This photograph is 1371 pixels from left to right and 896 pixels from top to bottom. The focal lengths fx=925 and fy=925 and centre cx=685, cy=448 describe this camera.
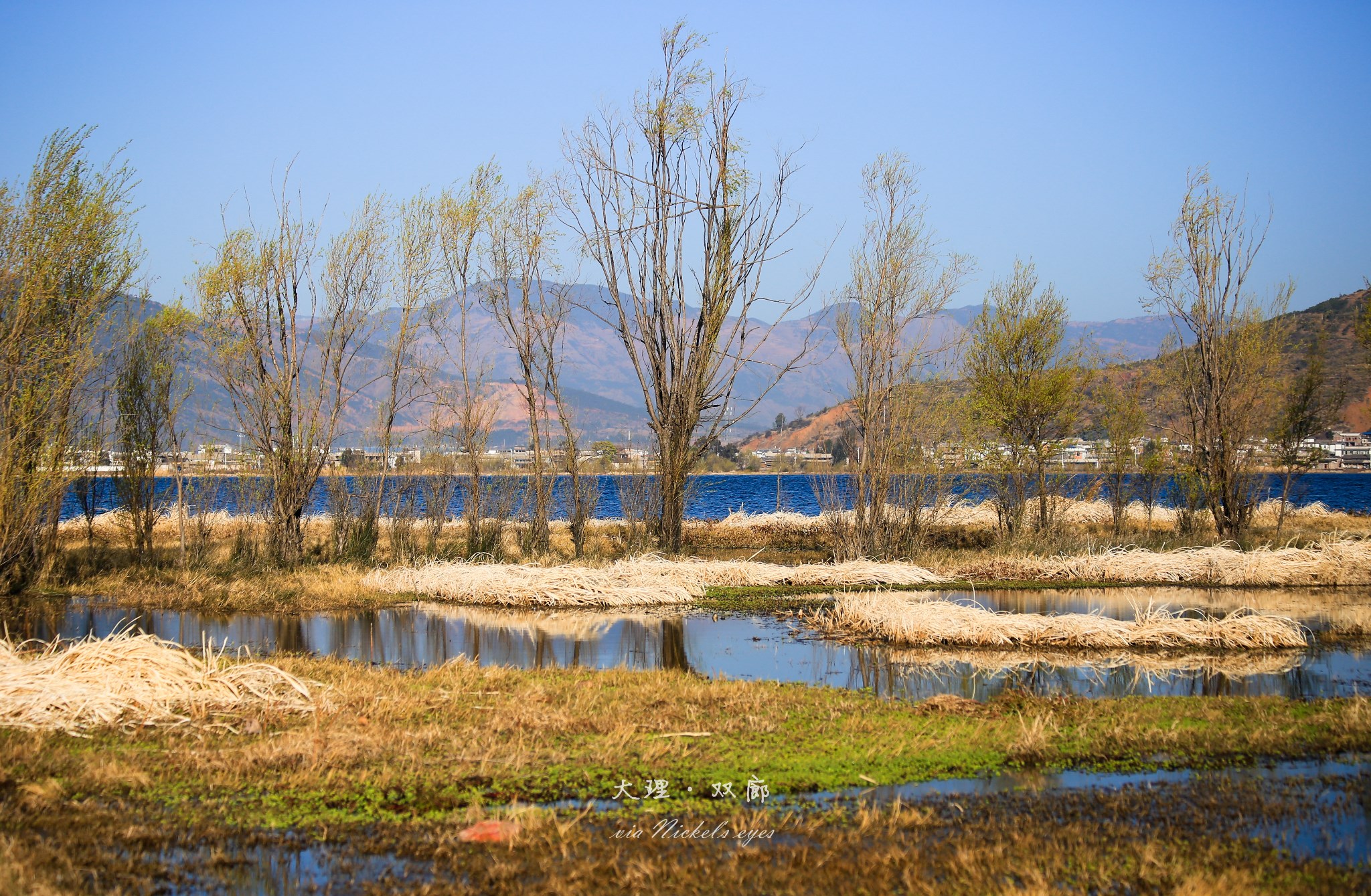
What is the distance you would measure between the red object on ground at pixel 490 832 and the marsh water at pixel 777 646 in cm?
478

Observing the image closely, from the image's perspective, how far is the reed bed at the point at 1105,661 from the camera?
33.9 feet

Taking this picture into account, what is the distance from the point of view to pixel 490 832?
17.3 ft

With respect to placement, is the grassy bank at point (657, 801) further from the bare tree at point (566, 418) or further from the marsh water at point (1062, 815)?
the bare tree at point (566, 418)

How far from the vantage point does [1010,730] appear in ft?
24.6

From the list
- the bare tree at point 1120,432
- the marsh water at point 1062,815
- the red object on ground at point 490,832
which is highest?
the bare tree at point 1120,432

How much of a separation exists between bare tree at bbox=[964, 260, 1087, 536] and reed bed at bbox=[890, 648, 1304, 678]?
37.5 feet

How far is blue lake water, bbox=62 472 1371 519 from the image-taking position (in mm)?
21109

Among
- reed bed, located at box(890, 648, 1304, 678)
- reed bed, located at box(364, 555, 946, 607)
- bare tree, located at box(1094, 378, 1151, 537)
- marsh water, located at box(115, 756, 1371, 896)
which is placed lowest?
reed bed, located at box(890, 648, 1304, 678)

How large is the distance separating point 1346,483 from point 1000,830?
94.7 metres

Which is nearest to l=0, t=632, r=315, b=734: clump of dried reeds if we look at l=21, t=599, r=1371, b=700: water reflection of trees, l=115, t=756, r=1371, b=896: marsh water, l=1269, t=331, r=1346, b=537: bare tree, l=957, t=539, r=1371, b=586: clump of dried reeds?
l=21, t=599, r=1371, b=700: water reflection of trees

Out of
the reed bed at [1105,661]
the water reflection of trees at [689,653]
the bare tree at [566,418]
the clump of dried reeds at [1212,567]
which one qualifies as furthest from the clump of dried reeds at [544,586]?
the clump of dried reeds at [1212,567]

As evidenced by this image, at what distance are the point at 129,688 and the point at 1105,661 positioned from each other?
33.0ft

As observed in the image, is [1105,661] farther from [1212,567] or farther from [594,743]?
[1212,567]

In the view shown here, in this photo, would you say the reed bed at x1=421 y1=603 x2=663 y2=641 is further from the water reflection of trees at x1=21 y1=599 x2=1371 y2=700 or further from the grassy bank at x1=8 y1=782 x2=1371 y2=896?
the grassy bank at x1=8 y1=782 x2=1371 y2=896
